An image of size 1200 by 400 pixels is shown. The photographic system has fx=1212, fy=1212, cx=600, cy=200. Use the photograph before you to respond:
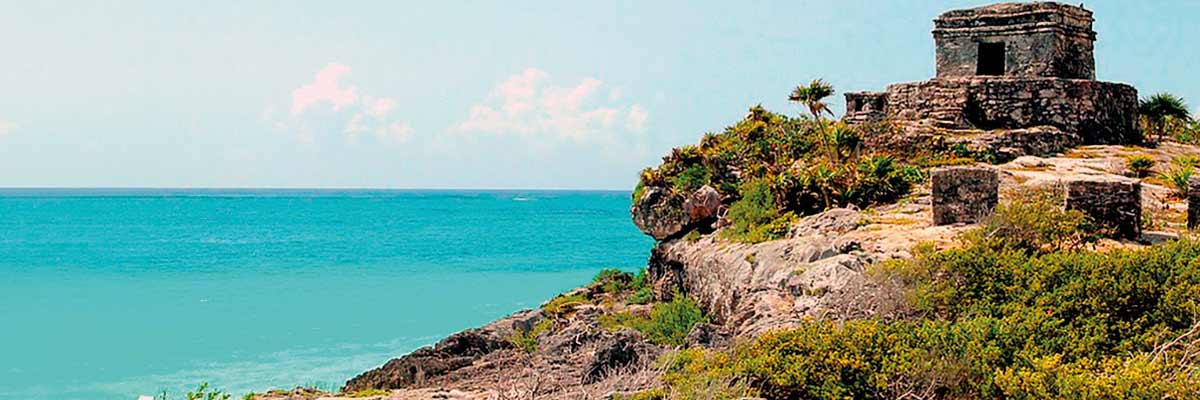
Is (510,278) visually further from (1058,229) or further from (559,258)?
(1058,229)

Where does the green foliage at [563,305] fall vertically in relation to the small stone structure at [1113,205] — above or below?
below

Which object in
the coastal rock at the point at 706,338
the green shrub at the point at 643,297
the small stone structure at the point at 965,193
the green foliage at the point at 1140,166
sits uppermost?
the green foliage at the point at 1140,166

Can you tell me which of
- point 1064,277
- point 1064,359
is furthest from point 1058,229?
point 1064,359

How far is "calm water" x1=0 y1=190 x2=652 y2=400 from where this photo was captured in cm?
3353

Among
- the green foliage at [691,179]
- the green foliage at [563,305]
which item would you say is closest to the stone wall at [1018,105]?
the green foliage at [691,179]

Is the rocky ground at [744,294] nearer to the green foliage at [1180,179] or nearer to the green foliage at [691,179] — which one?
the green foliage at [1180,179]

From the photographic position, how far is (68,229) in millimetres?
105188

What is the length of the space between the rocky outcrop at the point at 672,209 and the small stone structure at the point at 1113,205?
896 centimetres

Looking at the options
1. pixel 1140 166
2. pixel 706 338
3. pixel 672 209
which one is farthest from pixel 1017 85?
pixel 706 338

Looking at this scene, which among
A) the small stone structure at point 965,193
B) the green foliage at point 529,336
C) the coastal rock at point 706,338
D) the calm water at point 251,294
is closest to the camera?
the coastal rock at point 706,338

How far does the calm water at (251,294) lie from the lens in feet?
110

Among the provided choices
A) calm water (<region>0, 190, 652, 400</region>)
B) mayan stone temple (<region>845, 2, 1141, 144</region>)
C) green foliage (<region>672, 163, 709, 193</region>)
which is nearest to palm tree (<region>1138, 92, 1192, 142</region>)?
mayan stone temple (<region>845, 2, 1141, 144</region>)

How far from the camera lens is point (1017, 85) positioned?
2444cm

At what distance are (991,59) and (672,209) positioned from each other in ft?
25.0
